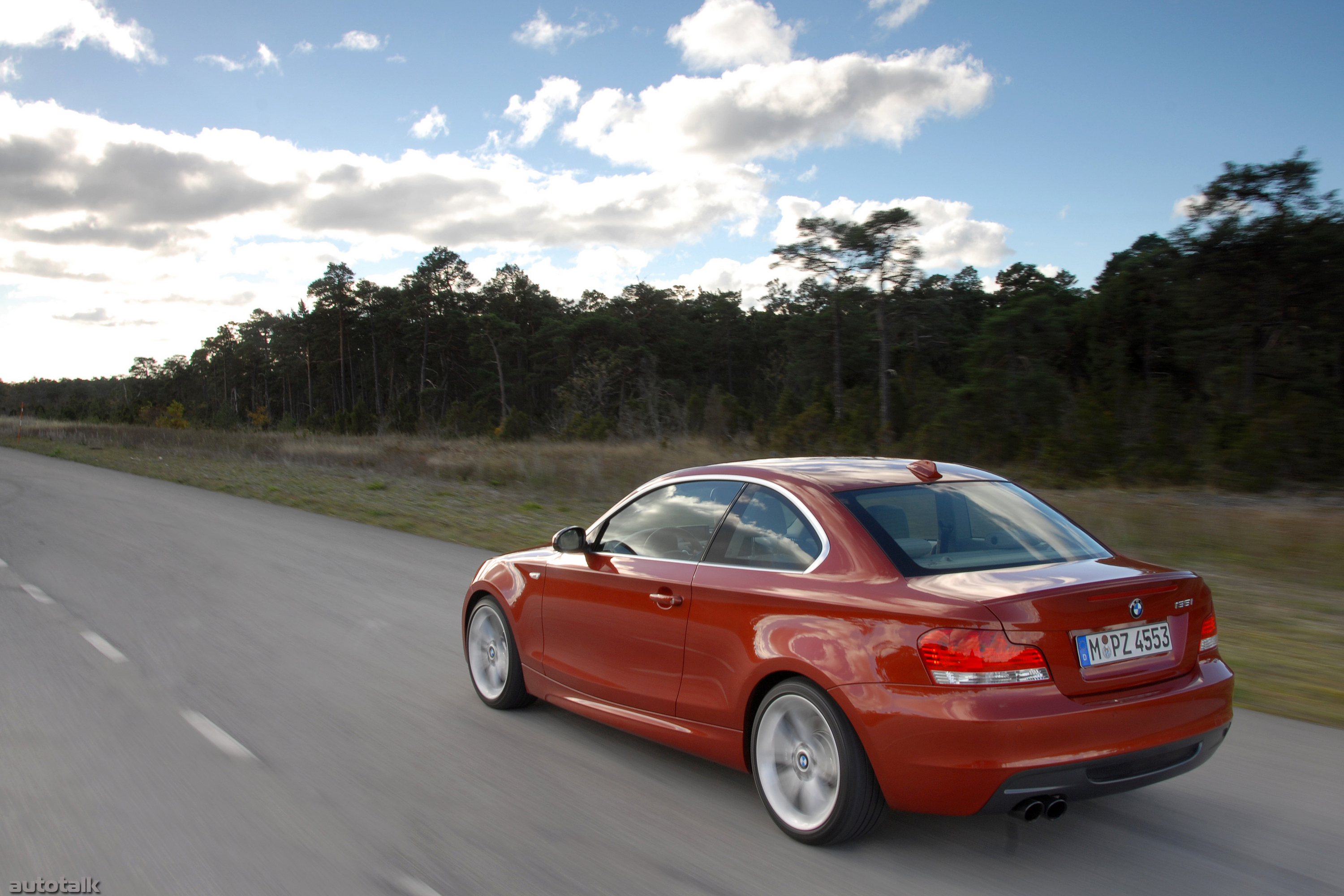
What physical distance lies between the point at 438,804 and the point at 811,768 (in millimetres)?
1601

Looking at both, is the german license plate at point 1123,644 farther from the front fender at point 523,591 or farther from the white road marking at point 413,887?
the front fender at point 523,591

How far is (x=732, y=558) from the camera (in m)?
4.32

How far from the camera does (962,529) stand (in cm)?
410

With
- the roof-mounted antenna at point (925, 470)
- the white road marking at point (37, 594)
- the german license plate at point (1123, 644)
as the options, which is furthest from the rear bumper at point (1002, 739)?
the white road marking at point (37, 594)

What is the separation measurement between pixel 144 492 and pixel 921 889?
21083mm

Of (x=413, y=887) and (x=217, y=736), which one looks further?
(x=217, y=736)

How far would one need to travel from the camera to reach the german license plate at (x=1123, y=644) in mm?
3439

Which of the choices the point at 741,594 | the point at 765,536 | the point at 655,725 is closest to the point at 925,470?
the point at 765,536

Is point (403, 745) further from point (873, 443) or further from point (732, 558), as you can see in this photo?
point (873, 443)

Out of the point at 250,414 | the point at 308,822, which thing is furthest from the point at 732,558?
the point at 250,414

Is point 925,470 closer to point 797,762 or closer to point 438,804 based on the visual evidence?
point 797,762

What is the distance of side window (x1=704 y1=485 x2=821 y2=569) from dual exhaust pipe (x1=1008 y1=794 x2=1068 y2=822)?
114 centimetres
